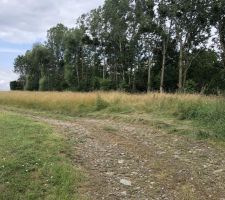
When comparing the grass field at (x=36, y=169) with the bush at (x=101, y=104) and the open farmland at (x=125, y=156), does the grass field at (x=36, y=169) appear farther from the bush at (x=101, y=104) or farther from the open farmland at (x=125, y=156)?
the bush at (x=101, y=104)

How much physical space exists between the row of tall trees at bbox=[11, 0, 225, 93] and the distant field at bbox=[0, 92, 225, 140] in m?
15.2

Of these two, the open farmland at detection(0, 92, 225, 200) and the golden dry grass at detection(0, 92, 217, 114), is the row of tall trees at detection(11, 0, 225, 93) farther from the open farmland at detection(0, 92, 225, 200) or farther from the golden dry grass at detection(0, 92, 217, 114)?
the open farmland at detection(0, 92, 225, 200)

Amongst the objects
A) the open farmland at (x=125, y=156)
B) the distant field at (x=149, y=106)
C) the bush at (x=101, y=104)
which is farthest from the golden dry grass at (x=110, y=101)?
the open farmland at (x=125, y=156)

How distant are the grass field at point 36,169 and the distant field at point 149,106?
4.12 metres

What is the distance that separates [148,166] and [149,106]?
8945mm

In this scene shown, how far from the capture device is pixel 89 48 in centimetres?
6506

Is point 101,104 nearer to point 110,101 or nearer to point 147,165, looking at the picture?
point 110,101

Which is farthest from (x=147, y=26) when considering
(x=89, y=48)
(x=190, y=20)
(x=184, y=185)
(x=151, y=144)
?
(x=184, y=185)

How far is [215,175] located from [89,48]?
58622 millimetres

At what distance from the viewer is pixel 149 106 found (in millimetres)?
16938

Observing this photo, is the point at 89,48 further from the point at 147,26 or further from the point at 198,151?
the point at 198,151

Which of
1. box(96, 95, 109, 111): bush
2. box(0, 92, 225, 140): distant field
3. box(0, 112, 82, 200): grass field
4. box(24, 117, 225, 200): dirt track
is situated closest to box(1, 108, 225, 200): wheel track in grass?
box(24, 117, 225, 200): dirt track

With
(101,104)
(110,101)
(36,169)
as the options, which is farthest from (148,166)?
(110,101)

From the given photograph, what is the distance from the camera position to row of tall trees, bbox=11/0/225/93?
4309cm
